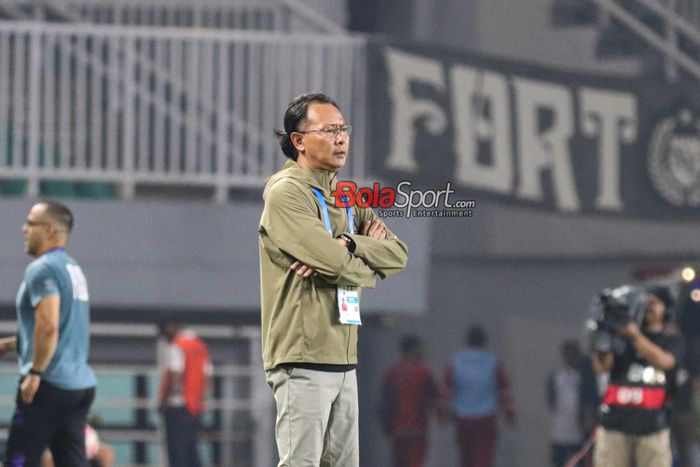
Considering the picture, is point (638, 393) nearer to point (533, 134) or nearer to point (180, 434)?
point (180, 434)

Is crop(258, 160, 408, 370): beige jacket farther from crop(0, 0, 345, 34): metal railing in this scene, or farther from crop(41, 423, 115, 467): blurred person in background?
crop(0, 0, 345, 34): metal railing

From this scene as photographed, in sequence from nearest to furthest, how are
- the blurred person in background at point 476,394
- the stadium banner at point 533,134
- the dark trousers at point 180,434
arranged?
the dark trousers at point 180,434 < the stadium banner at point 533,134 < the blurred person in background at point 476,394

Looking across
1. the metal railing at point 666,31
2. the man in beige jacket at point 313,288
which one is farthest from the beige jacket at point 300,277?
the metal railing at point 666,31

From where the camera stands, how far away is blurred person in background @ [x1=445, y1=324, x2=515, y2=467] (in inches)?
621

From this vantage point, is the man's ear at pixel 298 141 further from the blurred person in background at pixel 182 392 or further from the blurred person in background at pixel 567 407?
the blurred person in background at pixel 567 407

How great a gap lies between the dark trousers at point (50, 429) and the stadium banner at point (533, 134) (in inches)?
260

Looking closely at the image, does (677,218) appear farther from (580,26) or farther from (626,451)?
(626,451)

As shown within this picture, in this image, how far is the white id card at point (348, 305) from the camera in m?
6.22

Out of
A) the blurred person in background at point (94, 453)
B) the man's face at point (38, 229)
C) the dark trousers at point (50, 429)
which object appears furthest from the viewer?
the blurred person in background at point (94, 453)

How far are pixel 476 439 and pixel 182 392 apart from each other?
3.40 m

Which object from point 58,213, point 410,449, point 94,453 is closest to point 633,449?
point 58,213

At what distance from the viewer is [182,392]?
13.9 meters

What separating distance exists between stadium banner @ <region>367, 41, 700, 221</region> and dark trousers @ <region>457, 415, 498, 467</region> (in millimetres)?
2227

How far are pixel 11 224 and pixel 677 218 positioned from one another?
243 inches
